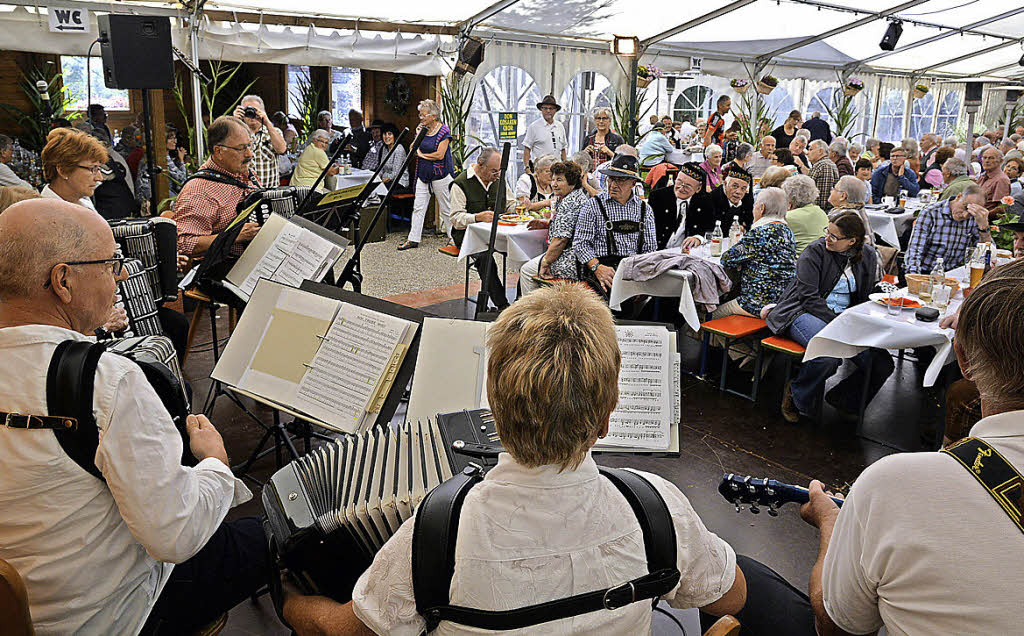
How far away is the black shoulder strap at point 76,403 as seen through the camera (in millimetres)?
1479

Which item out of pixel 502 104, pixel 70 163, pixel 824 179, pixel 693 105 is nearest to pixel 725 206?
pixel 824 179

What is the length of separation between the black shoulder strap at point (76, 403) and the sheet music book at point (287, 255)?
1671 millimetres

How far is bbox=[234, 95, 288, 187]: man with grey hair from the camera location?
657cm

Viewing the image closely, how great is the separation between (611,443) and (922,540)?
0.86 meters

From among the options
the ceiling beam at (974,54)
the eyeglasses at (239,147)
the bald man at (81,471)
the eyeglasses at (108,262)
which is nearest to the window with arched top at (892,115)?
the ceiling beam at (974,54)

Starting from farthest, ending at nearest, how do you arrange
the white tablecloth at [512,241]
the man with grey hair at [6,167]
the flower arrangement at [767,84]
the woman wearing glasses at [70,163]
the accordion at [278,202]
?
the flower arrangement at [767,84]
the man with grey hair at [6,167]
the white tablecloth at [512,241]
the accordion at [278,202]
the woman wearing glasses at [70,163]

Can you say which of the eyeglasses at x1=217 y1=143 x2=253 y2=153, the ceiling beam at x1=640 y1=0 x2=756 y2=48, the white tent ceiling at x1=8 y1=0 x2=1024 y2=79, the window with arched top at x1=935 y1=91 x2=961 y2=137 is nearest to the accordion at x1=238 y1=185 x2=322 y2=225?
the eyeglasses at x1=217 y1=143 x2=253 y2=153

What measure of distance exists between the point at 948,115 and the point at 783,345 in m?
17.0

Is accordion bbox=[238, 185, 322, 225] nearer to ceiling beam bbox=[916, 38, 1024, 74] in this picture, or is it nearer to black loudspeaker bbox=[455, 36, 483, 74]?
black loudspeaker bbox=[455, 36, 483, 74]

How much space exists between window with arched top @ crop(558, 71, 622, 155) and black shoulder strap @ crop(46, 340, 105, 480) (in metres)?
9.90

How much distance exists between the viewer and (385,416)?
2133 mm

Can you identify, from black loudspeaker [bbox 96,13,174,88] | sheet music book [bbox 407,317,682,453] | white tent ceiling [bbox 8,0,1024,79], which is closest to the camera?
sheet music book [bbox 407,317,682,453]

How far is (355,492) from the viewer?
1479 millimetres

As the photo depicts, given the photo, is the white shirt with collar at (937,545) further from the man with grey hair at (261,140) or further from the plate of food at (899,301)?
the man with grey hair at (261,140)
